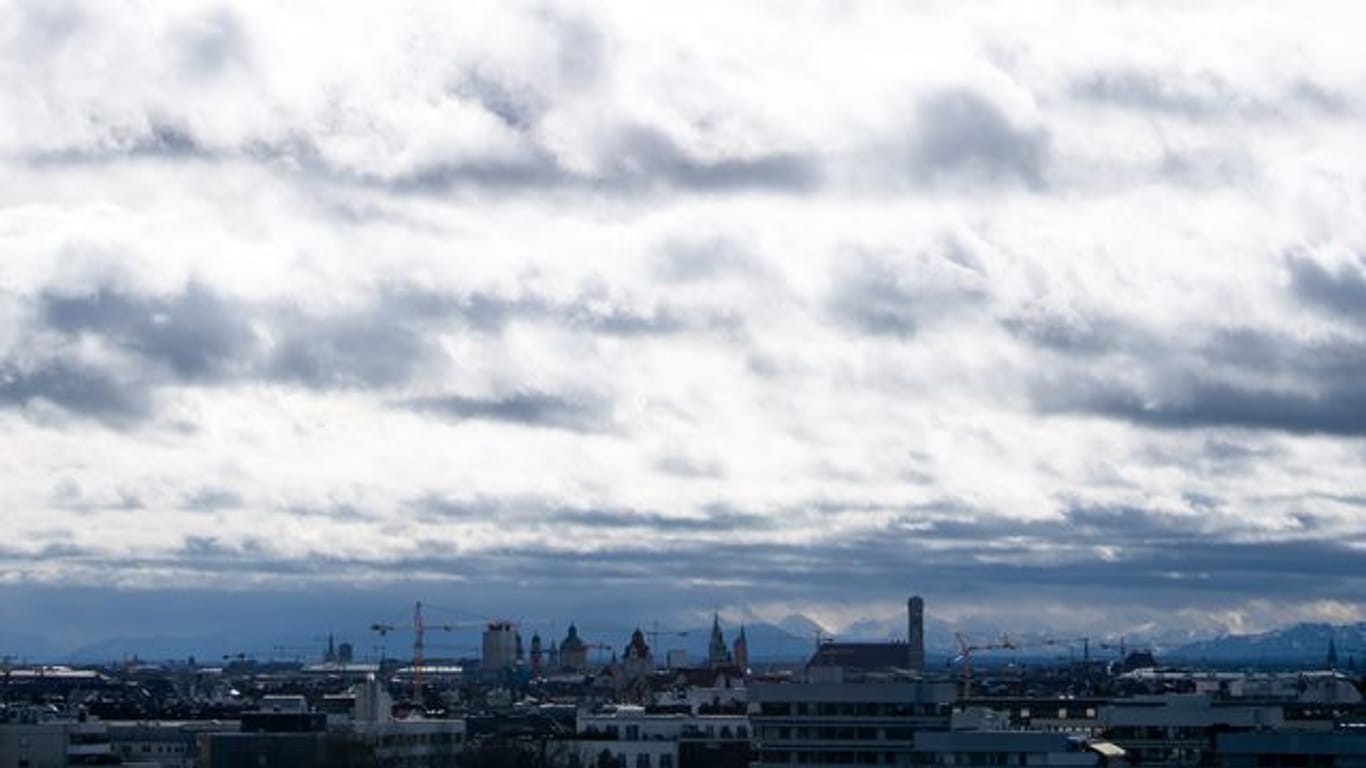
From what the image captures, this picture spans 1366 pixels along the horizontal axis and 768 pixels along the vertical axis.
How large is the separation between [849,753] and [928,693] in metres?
7.03

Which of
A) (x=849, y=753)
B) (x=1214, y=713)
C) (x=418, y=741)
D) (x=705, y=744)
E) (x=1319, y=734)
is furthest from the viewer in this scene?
(x=705, y=744)

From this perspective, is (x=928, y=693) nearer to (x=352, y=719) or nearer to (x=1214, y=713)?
(x=1214, y=713)

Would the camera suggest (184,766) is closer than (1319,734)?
No

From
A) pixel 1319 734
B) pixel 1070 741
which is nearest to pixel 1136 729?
pixel 1070 741

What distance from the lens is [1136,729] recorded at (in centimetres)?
16888

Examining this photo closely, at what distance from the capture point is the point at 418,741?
184125 millimetres

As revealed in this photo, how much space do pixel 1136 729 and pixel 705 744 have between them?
37.8 m

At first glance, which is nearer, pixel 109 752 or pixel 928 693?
pixel 928 693

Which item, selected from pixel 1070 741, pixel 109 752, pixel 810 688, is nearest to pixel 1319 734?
pixel 1070 741

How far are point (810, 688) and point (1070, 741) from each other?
556 inches

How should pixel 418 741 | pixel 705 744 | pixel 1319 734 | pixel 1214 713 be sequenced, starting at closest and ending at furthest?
1. pixel 1319 734
2. pixel 1214 713
3. pixel 418 741
4. pixel 705 744

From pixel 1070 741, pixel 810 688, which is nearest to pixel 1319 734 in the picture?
pixel 1070 741

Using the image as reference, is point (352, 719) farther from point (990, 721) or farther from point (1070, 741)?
point (1070, 741)

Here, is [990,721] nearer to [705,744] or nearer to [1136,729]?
[1136,729]
